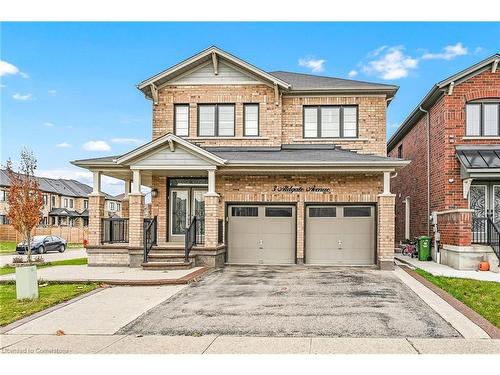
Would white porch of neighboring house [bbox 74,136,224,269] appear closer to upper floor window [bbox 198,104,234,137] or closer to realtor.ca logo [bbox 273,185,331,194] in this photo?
upper floor window [bbox 198,104,234,137]

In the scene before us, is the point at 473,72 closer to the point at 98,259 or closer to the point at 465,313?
the point at 465,313

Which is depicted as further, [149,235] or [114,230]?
[114,230]

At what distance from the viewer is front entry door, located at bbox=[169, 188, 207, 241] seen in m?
18.6

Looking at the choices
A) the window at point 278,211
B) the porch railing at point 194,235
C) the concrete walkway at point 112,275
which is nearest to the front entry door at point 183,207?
the porch railing at point 194,235

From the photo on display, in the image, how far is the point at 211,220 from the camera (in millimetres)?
16516

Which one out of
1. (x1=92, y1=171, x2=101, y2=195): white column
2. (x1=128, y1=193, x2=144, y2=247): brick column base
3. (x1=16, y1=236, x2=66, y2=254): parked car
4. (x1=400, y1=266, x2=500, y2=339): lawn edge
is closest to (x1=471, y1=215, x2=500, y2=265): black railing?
(x1=400, y1=266, x2=500, y2=339): lawn edge

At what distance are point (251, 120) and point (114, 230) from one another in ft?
22.4

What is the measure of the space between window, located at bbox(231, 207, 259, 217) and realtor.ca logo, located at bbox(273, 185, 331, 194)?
3.55 ft

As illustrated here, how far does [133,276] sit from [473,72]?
14.3 meters

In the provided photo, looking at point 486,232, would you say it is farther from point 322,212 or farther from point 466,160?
point 322,212

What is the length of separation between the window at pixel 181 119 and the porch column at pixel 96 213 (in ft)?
11.7

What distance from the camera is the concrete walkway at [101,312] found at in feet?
27.7

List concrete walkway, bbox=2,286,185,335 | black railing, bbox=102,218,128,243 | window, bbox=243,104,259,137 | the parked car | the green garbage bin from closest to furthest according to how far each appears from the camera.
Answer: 1. concrete walkway, bbox=2,286,185,335
2. black railing, bbox=102,218,128,243
3. window, bbox=243,104,259,137
4. the green garbage bin
5. the parked car

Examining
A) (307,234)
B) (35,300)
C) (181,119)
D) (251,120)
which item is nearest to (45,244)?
(181,119)
